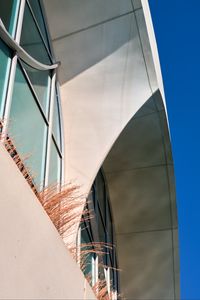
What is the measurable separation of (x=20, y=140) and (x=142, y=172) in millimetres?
9087

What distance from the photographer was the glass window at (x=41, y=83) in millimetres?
6590

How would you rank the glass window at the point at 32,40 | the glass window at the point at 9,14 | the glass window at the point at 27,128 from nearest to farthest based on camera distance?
the glass window at the point at 27,128 → the glass window at the point at 9,14 → the glass window at the point at 32,40

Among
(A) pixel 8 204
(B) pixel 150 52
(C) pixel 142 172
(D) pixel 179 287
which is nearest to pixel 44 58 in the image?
(B) pixel 150 52

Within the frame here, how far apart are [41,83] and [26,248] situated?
510 cm

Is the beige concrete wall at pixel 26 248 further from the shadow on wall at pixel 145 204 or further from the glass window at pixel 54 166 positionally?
the shadow on wall at pixel 145 204

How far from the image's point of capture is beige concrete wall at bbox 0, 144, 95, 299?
233cm

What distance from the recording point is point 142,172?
1403cm

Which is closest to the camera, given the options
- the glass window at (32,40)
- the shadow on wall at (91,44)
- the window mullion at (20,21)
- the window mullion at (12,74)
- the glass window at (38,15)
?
the window mullion at (12,74)

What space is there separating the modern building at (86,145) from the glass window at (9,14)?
19mm

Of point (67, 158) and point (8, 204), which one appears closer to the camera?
point (8, 204)

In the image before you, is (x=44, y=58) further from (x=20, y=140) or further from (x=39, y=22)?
(x=20, y=140)

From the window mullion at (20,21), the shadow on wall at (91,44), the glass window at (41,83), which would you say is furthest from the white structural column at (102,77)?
the window mullion at (20,21)

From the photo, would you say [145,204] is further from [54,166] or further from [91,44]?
[54,166]

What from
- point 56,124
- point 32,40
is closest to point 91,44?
point 56,124
